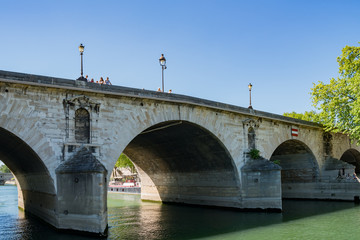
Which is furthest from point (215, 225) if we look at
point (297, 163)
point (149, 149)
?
point (297, 163)

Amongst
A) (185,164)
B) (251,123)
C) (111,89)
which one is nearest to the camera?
(111,89)

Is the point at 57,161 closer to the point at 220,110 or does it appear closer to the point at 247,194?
the point at 220,110

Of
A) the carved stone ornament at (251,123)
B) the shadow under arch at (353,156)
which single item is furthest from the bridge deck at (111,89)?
the shadow under arch at (353,156)

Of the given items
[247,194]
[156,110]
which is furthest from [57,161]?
[247,194]

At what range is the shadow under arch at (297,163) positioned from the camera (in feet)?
114

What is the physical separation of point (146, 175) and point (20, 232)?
17389 millimetres

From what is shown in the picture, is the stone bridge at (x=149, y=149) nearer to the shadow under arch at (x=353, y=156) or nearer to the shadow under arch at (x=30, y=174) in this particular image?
the shadow under arch at (x=30, y=174)

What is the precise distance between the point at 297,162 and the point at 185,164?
1252 cm

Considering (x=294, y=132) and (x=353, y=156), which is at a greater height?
(x=294, y=132)

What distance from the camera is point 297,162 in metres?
36.1

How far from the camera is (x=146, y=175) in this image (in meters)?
35.9

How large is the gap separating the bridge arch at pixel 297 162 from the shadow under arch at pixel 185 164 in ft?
30.5

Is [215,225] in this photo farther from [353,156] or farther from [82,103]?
[353,156]

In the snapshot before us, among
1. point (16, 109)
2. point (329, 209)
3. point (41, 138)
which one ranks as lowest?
point (329, 209)
